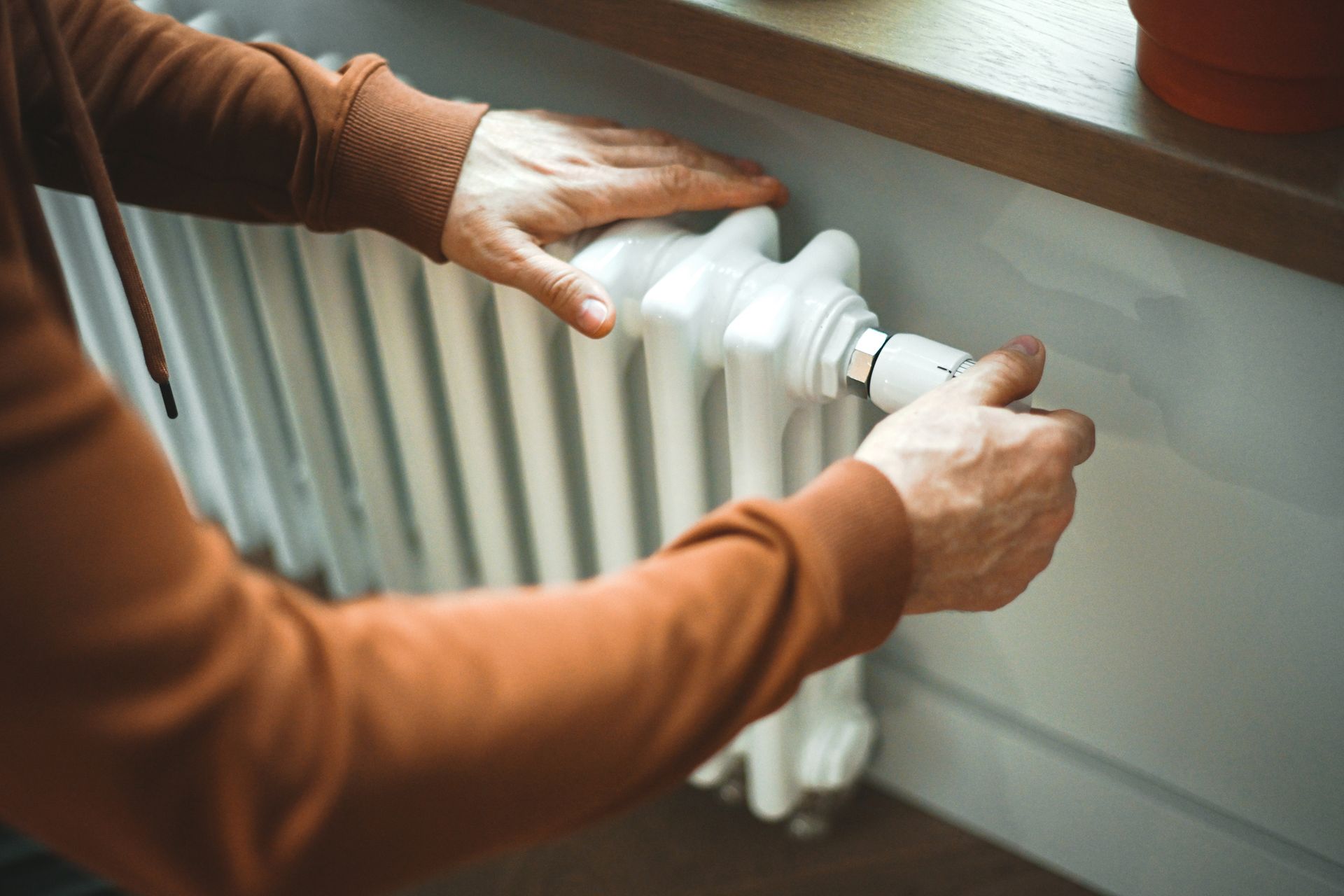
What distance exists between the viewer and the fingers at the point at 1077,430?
0.69 meters

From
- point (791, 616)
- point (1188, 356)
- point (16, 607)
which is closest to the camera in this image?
point (16, 607)

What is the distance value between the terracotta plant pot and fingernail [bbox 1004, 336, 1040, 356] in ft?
0.51

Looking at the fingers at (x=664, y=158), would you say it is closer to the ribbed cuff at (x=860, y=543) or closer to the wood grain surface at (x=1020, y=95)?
the wood grain surface at (x=1020, y=95)

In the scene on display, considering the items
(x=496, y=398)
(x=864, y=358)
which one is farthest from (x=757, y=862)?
(x=864, y=358)

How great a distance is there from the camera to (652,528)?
43.2 inches

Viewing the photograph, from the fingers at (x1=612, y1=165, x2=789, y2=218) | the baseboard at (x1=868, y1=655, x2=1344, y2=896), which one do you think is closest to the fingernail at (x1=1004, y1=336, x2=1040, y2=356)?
the fingers at (x1=612, y1=165, x2=789, y2=218)

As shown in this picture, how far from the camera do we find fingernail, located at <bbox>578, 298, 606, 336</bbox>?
0.80 metres

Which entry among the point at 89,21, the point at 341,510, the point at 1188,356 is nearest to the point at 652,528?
the point at 341,510

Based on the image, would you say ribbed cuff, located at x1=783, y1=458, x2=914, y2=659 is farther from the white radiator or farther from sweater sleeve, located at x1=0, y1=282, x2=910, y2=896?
the white radiator

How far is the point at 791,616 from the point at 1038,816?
72 cm

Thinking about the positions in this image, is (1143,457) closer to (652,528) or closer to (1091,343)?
(1091,343)

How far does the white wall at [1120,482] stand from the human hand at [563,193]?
0.22ft

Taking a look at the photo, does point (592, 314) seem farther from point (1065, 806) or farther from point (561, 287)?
point (1065, 806)

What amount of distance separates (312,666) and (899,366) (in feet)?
1.35
